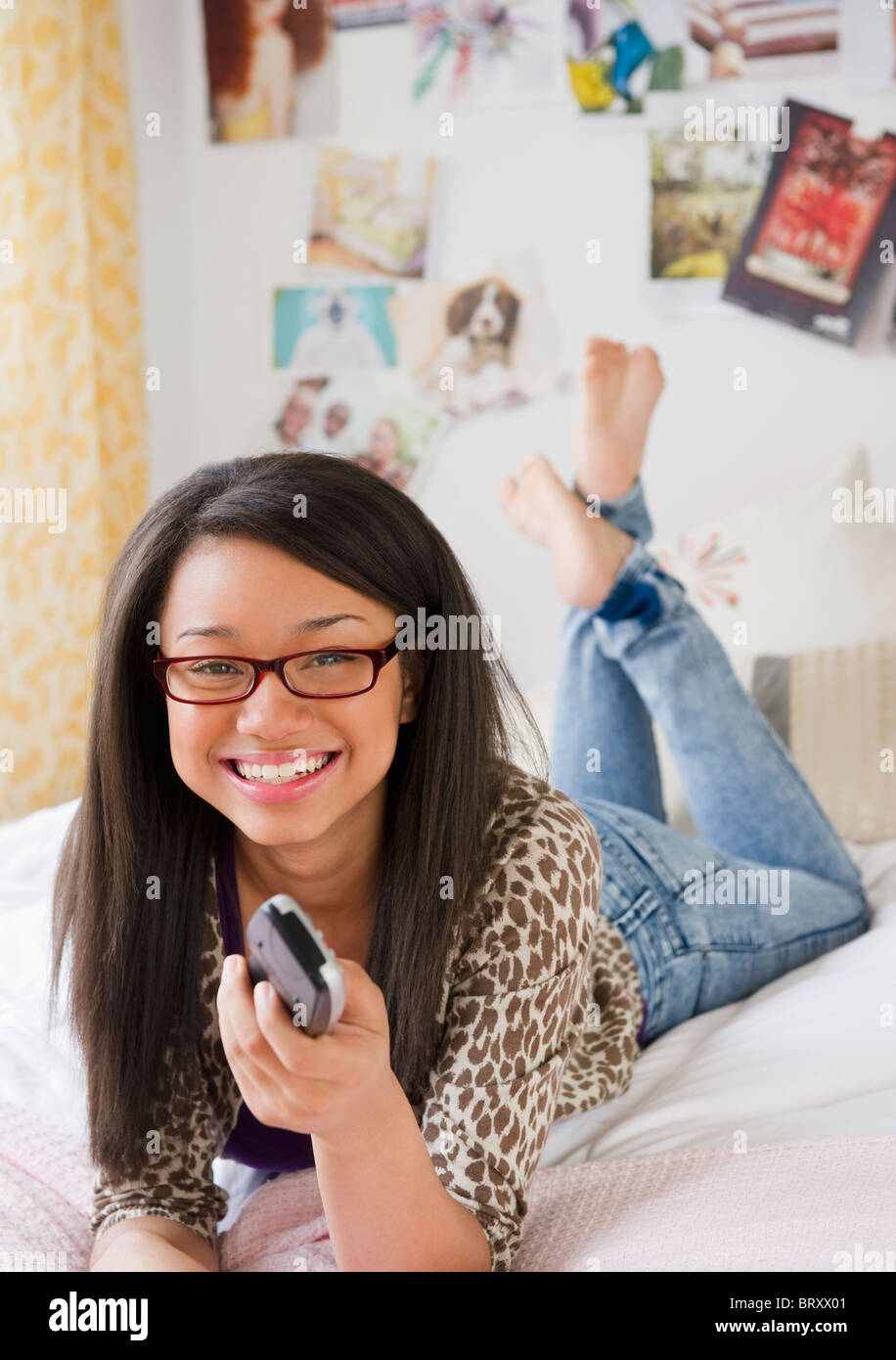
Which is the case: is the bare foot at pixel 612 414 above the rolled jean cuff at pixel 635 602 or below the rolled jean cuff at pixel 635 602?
above

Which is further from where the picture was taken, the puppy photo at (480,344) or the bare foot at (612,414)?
the puppy photo at (480,344)

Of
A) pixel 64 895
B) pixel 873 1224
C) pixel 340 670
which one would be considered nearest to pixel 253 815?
pixel 340 670

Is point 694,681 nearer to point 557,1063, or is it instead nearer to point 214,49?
point 557,1063

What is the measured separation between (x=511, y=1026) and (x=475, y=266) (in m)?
1.89

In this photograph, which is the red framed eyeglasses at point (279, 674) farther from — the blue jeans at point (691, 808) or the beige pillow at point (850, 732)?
the beige pillow at point (850, 732)

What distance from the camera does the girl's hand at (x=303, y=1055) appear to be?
647 mm

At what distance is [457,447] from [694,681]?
115 cm

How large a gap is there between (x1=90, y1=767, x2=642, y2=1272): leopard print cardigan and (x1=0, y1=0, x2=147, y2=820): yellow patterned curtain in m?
1.26

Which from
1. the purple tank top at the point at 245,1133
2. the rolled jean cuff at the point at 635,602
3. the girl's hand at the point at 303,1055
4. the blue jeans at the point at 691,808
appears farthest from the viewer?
the rolled jean cuff at the point at 635,602

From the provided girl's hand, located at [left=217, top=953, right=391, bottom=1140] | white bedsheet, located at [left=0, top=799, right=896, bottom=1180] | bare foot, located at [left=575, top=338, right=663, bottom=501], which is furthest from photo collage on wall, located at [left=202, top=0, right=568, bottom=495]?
girl's hand, located at [left=217, top=953, right=391, bottom=1140]

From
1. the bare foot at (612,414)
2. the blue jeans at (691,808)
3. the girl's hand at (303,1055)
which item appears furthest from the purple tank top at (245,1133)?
the bare foot at (612,414)

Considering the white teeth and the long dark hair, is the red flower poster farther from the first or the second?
the white teeth

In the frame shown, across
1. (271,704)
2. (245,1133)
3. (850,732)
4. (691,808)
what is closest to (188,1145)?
(245,1133)

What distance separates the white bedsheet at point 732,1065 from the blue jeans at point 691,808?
0.05 meters
